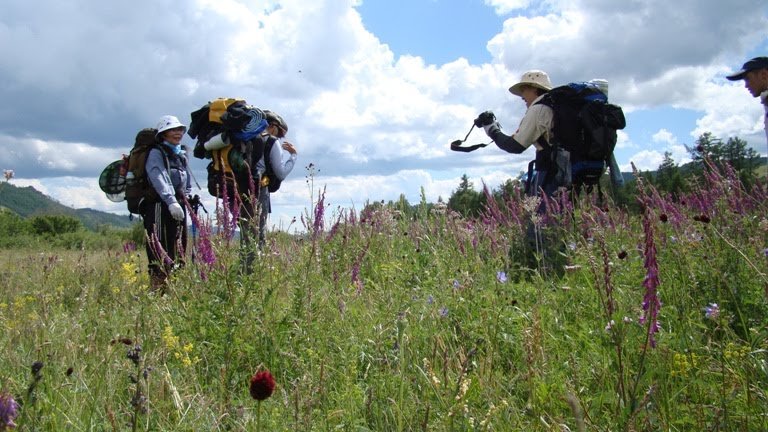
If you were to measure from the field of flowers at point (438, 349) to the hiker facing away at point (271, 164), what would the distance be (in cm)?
219

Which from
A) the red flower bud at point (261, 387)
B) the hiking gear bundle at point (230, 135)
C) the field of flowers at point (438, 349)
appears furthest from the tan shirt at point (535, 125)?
the red flower bud at point (261, 387)

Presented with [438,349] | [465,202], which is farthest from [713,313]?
[465,202]

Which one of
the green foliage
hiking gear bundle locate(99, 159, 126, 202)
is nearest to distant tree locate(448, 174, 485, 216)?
hiking gear bundle locate(99, 159, 126, 202)

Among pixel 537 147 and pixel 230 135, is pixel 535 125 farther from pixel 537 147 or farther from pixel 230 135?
pixel 230 135

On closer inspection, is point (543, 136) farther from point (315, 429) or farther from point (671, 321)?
point (315, 429)

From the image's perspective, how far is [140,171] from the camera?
19.7ft

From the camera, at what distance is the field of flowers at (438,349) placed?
1.69 metres

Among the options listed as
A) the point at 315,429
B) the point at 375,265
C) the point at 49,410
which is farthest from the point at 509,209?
the point at 49,410

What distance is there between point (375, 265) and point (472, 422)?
3371 mm

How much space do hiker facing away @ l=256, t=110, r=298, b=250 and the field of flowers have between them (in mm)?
2191

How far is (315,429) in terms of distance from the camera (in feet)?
6.26

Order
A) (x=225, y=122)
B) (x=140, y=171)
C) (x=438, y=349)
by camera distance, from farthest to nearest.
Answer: (x=140, y=171)
(x=225, y=122)
(x=438, y=349)

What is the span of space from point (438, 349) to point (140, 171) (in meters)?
4.73

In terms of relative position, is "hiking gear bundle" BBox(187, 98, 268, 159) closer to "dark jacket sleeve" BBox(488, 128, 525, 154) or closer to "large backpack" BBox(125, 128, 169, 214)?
"large backpack" BBox(125, 128, 169, 214)
